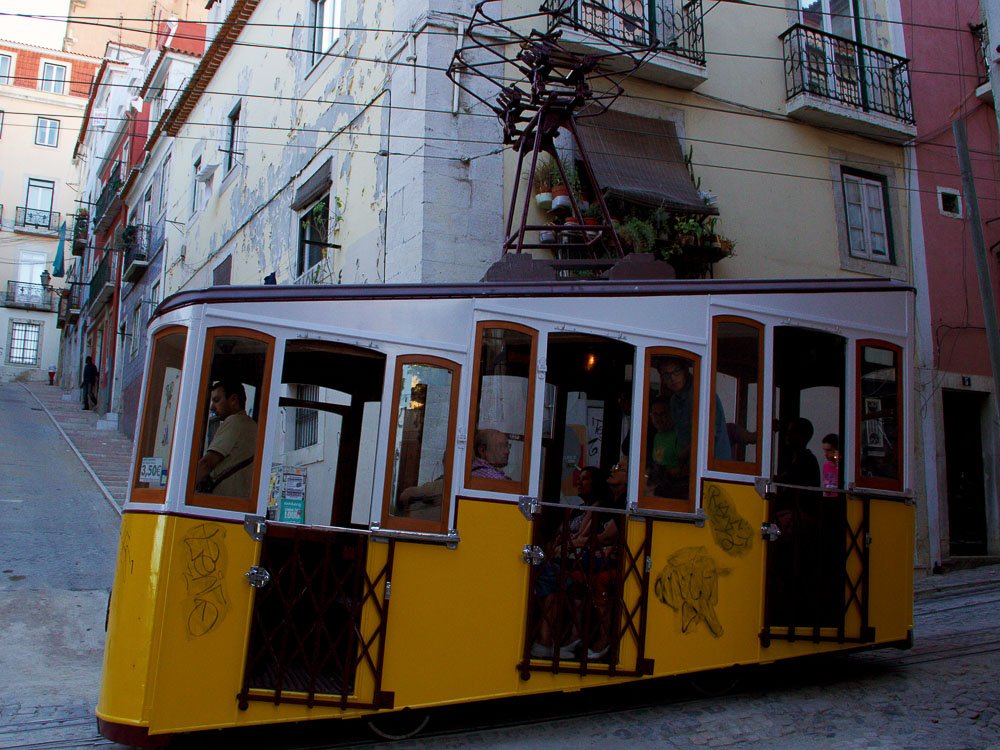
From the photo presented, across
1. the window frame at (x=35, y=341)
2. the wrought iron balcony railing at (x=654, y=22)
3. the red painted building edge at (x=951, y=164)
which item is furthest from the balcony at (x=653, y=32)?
the window frame at (x=35, y=341)

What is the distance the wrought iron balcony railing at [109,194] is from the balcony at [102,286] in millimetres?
1732

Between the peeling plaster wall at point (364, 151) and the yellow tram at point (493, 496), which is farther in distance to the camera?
the peeling plaster wall at point (364, 151)

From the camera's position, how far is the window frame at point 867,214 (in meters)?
13.6

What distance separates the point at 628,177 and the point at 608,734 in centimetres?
723

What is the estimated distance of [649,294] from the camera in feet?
20.6

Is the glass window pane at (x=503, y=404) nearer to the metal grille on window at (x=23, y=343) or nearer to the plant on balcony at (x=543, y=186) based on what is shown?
the plant on balcony at (x=543, y=186)

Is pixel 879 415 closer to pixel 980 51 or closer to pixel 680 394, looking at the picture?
pixel 680 394

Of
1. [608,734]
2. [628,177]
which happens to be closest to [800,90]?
[628,177]

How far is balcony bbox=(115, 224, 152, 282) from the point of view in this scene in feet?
76.5

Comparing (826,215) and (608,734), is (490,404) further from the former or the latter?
(826,215)

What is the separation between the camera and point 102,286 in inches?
1137

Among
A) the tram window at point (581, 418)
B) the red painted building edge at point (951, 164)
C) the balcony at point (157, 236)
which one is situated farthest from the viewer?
the balcony at point (157, 236)

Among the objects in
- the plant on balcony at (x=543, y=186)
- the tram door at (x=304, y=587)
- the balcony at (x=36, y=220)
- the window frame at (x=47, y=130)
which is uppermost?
the window frame at (x=47, y=130)

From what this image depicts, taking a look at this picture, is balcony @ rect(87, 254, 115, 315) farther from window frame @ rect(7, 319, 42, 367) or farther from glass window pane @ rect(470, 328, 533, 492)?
glass window pane @ rect(470, 328, 533, 492)
